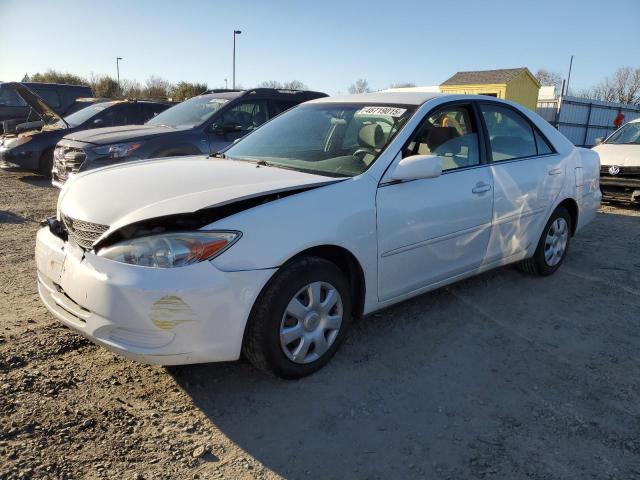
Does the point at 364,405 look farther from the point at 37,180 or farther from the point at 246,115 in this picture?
the point at 37,180

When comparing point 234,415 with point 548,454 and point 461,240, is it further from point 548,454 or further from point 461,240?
point 461,240

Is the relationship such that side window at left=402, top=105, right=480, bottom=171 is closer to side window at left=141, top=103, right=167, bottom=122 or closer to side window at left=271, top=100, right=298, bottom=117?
side window at left=271, top=100, right=298, bottom=117

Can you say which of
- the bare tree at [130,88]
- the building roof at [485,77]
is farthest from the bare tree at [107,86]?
the building roof at [485,77]

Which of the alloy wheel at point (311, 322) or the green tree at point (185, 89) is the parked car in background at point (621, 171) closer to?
the alloy wheel at point (311, 322)

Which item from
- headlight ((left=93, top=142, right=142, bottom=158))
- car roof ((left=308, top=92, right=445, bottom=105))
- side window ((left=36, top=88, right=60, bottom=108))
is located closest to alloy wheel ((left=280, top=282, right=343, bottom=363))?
car roof ((left=308, top=92, right=445, bottom=105))

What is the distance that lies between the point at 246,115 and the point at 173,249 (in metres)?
5.68

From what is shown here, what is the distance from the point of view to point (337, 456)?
234 centimetres

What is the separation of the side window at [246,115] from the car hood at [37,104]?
4.25 m

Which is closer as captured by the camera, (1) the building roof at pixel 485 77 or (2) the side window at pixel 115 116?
(2) the side window at pixel 115 116

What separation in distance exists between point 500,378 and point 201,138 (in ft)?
17.9

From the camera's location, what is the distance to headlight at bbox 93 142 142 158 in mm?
6855

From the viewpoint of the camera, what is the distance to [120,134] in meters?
7.21

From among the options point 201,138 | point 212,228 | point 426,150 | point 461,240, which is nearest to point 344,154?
point 426,150

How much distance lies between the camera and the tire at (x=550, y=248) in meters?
4.70
